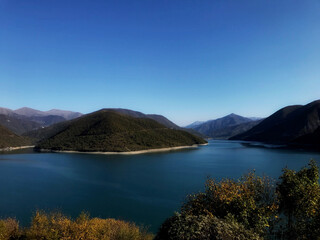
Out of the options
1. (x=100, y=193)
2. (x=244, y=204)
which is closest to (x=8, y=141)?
(x=100, y=193)

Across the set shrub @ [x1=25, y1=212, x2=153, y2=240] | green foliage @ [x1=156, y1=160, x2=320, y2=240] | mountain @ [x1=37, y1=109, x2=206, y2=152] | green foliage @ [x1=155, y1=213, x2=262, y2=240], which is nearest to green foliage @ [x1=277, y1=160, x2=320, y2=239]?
green foliage @ [x1=156, y1=160, x2=320, y2=240]

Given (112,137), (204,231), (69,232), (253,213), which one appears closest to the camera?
(204,231)

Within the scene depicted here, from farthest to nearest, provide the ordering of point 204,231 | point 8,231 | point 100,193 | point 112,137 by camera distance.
Result: point 112,137
point 100,193
point 8,231
point 204,231

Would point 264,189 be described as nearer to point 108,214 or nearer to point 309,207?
point 309,207

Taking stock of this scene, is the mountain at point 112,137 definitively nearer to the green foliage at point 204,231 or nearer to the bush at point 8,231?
the bush at point 8,231

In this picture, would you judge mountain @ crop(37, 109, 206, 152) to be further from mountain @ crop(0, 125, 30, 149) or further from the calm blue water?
the calm blue water

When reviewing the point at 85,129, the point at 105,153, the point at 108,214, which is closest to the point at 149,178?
the point at 108,214

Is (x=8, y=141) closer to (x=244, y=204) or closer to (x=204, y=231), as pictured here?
(x=244, y=204)

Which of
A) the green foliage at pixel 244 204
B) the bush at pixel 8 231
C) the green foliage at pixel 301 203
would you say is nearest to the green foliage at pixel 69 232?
the bush at pixel 8 231
